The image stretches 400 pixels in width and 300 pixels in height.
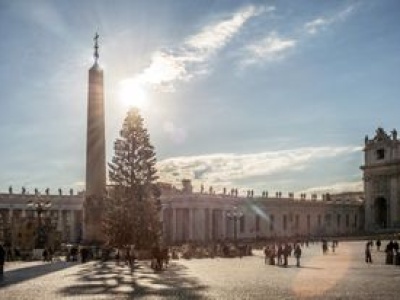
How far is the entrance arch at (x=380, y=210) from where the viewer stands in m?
111

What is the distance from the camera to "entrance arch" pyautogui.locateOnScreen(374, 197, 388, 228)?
365 ft

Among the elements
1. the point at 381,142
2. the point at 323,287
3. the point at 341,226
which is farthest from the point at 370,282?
the point at 341,226

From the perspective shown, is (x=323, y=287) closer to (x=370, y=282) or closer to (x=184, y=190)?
(x=370, y=282)

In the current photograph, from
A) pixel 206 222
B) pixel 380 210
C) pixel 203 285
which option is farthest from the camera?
pixel 380 210

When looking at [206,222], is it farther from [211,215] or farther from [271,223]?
[271,223]


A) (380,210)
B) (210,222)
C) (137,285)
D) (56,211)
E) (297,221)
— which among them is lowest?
(137,285)

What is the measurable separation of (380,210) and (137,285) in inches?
3571

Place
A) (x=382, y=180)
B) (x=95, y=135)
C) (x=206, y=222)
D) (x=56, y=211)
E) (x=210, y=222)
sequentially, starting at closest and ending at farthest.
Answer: (x=95, y=135) < (x=56, y=211) < (x=206, y=222) < (x=210, y=222) < (x=382, y=180)

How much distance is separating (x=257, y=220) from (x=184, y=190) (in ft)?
56.9

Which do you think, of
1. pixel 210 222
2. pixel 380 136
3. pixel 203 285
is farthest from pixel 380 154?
pixel 203 285

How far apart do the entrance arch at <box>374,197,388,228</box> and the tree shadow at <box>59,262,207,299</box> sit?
8074cm

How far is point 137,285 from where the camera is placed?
2752 centimetres

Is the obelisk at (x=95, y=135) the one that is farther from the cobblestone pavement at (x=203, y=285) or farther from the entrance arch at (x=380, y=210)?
the entrance arch at (x=380, y=210)

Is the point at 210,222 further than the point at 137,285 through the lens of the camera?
Yes
